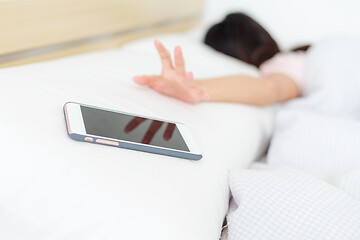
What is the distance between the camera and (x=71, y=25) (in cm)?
109

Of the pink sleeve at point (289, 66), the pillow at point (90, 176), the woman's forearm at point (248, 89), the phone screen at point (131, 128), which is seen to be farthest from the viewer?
the pink sleeve at point (289, 66)

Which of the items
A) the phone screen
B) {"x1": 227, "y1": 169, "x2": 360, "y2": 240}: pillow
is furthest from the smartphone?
{"x1": 227, "y1": 169, "x2": 360, "y2": 240}: pillow

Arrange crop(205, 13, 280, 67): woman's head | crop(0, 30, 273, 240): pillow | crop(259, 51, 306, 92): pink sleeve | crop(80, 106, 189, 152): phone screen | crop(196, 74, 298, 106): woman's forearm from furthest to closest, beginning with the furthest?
crop(205, 13, 280, 67): woman's head → crop(259, 51, 306, 92): pink sleeve → crop(196, 74, 298, 106): woman's forearm → crop(80, 106, 189, 152): phone screen → crop(0, 30, 273, 240): pillow

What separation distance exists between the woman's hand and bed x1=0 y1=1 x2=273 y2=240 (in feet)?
0.08

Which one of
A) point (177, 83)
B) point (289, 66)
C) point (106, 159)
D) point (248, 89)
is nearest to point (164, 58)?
point (177, 83)

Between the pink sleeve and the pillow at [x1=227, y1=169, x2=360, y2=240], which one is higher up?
the pink sleeve

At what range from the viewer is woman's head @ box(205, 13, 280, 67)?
4.58 feet

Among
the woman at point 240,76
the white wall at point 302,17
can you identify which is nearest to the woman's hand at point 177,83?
the woman at point 240,76

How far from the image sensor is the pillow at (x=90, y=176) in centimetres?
54

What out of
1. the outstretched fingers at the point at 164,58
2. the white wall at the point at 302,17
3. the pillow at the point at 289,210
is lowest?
the pillow at the point at 289,210

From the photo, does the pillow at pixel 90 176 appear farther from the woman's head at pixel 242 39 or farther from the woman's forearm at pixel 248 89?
the woman's head at pixel 242 39

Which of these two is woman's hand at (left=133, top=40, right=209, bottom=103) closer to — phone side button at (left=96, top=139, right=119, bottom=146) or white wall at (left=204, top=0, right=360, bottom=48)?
phone side button at (left=96, top=139, right=119, bottom=146)

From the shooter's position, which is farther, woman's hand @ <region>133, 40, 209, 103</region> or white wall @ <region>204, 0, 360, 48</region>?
white wall @ <region>204, 0, 360, 48</region>

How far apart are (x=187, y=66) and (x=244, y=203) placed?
1.82 ft
